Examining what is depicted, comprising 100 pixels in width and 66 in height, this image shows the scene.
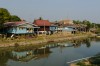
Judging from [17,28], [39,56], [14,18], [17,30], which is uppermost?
[14,18]

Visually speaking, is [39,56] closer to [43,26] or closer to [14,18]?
[43,26]

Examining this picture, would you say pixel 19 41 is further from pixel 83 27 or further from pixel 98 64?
pixel 83 27

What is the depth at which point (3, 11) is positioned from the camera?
42.7 meters

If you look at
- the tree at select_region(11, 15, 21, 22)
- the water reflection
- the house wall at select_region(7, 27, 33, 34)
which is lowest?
the water reflection

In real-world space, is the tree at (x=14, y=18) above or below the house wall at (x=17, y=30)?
above

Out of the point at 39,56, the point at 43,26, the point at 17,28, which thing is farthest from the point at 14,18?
the point at 39,56

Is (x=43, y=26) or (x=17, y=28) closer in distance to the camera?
(x=17, y=28)

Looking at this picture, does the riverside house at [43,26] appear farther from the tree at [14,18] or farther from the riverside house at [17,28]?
the riverside house at [17,28]

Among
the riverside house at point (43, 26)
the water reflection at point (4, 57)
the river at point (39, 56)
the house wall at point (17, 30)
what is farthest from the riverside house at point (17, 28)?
the water reflection at point (4, 57)

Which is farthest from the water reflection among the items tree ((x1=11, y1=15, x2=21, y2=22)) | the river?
tree ((x1=11, y1=15, x2=21, y2=22))

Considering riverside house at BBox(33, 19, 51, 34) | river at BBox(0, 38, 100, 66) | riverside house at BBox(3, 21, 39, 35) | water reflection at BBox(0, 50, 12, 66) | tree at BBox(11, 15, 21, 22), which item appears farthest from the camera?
tree at BBox(11, 15, 21, 22)

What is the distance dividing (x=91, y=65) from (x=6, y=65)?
29.5ft

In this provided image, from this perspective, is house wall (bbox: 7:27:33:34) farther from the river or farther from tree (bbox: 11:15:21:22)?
tree (bbox: 11:15:21:22)

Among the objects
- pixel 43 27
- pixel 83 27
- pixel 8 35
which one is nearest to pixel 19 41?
pixel 8 35
